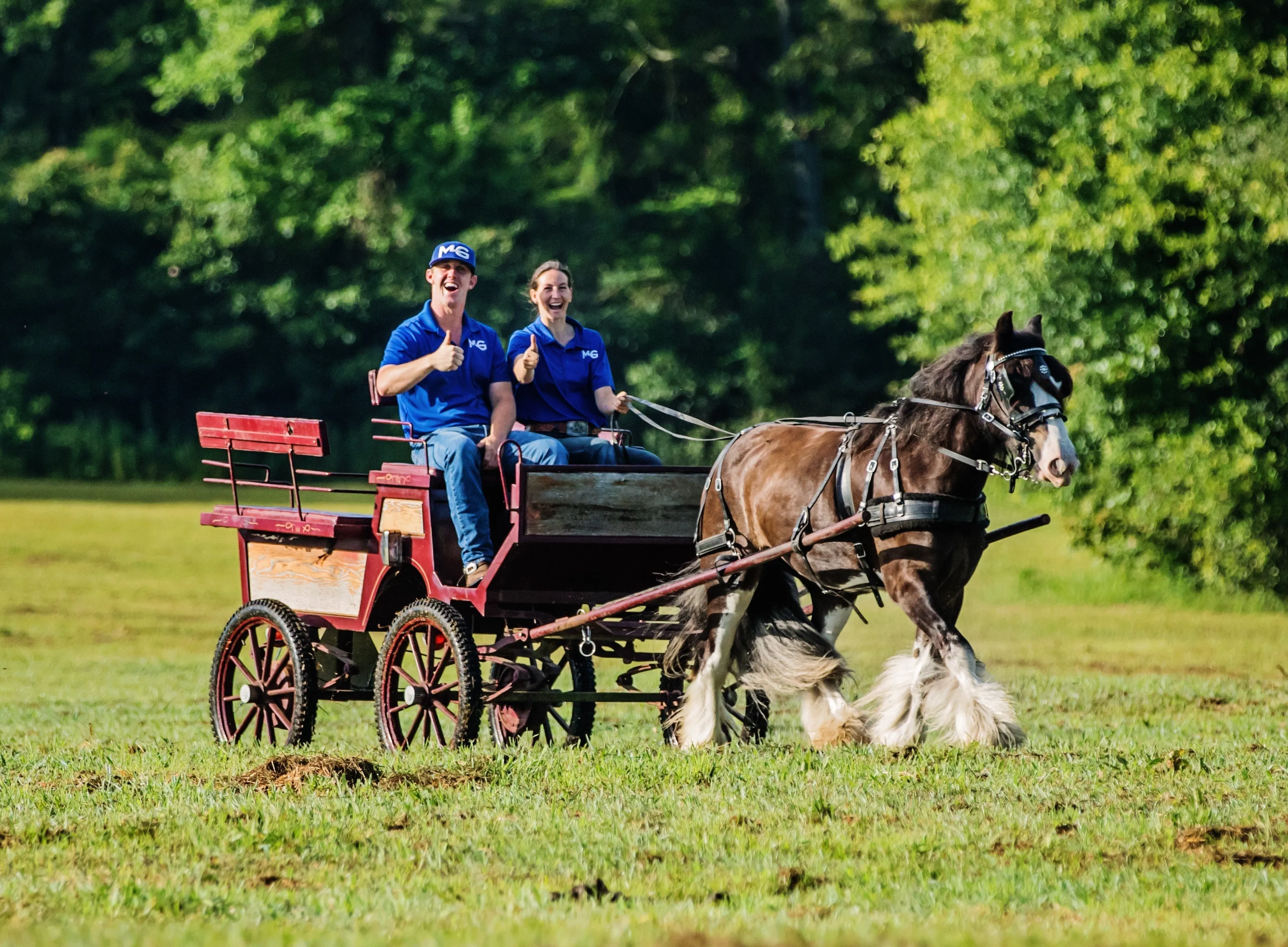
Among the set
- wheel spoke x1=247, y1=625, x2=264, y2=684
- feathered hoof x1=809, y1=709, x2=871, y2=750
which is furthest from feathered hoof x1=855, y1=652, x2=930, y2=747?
wheel spoke x1=247, y1=625, x2=264, y2=684

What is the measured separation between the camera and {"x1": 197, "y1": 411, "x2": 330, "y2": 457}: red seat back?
858 centimetres

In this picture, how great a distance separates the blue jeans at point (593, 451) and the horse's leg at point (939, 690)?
1.79m

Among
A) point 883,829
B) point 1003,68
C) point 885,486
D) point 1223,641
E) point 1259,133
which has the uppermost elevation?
point 1003,68

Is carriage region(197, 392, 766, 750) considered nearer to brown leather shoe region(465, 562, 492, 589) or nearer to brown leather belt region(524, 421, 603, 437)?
brown leather shoe region(465, 562, 492, 589)

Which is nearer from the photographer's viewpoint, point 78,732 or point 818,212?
point 78,732

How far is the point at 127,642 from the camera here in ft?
63.4

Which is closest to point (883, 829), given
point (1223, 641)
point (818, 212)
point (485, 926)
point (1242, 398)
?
point (485, 926)

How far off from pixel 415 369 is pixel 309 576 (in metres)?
1.53

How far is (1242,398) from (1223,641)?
2786 mm

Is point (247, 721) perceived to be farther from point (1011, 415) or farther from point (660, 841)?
point (1011, 415)

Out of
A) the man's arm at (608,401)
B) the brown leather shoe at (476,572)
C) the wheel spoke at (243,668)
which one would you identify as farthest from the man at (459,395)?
the wheel spoke at (243,668)

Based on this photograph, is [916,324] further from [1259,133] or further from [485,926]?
[485,926]

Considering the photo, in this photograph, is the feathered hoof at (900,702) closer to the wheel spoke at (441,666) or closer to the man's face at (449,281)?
the wheel spoke at (441,666)

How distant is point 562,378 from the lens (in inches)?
359
